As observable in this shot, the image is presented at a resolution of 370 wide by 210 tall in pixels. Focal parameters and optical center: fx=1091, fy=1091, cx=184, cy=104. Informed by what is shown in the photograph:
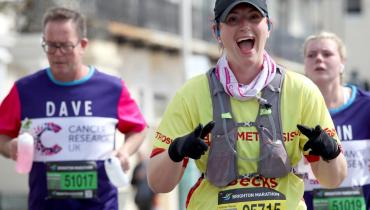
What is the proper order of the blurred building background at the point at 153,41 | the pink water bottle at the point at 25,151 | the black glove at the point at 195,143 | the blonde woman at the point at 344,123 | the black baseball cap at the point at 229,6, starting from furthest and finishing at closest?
the blurred building background at the point at 153,41 → the blonde woman at the point at 344,123 → the pink water bottle at the point at 25,151 → the black baseball cap at the point at 229,6 → the black glove at the point at 195,143

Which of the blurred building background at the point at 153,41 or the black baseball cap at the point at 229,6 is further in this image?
the blurred building background at the point at 153,41

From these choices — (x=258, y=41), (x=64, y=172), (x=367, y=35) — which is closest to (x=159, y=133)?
(x=258, y=41)

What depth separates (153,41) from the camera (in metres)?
26.0

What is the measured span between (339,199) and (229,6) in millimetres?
2696

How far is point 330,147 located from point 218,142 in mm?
456

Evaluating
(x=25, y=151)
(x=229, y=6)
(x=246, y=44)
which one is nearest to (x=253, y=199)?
(x=246, y=44)

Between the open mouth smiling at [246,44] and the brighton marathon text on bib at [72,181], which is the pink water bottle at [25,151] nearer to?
the brighton marathon text on bib at [72,181]

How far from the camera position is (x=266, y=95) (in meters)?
4.51

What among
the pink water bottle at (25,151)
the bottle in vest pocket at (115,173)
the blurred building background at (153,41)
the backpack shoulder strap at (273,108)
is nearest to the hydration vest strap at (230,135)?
the backpack shoulder strap at (273,108)

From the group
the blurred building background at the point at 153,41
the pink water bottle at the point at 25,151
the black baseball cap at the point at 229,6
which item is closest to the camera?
the black baseball cap at the point at 229,6

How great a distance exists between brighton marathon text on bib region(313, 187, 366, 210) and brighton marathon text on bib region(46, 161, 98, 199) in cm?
139

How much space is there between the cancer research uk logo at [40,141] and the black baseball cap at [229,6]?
8.29 feet

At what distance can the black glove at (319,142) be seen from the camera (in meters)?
4.29

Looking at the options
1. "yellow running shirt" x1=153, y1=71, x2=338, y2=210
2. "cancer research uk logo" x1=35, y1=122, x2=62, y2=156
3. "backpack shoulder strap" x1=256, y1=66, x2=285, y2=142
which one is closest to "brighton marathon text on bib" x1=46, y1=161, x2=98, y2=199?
"cancer research uk logo" x1=35, y1=122, x2=62, y2=156
